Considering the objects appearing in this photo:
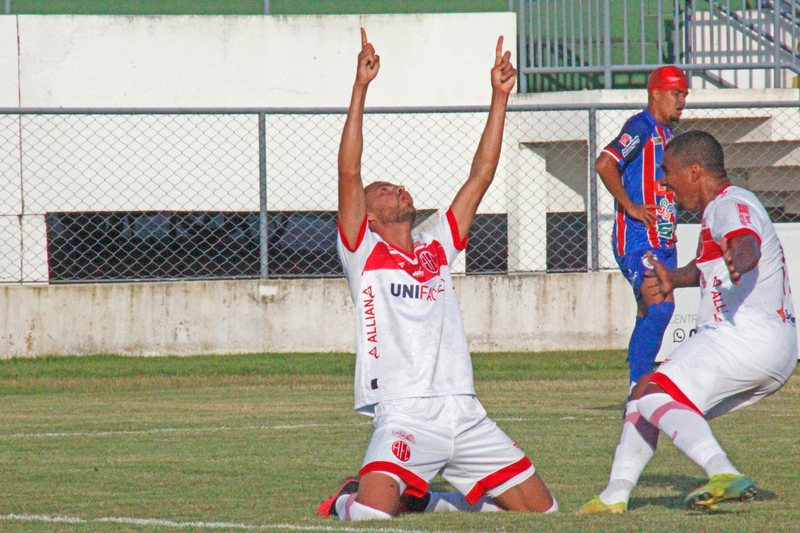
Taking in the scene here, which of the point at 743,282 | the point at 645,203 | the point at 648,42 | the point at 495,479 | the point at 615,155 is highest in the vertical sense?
the point at 648,42

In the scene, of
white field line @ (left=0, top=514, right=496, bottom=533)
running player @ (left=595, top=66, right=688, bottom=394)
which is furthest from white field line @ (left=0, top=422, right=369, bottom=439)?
white field line @ (left=0, top=514, right=496, bottom=533)

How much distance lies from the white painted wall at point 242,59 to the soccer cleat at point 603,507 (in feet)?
34.2

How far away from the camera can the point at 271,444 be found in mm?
6484

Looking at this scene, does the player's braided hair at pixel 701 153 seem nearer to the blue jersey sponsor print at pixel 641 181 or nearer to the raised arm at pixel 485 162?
the raised arm at pixel 485 162

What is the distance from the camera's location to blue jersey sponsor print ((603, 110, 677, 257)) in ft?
22.3

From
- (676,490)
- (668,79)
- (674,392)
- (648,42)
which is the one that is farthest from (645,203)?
(648,42)

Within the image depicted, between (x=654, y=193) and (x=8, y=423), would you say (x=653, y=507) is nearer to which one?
(x=654, y=193)

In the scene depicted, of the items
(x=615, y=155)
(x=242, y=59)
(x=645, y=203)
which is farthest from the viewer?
(x=242, y=59)

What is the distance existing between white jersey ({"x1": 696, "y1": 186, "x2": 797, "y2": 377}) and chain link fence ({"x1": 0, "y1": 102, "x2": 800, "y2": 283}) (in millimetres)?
6814

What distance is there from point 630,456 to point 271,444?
2690mm

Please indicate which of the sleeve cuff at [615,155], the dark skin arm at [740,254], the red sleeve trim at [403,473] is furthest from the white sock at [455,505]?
the sleeve cuff at [615,155]

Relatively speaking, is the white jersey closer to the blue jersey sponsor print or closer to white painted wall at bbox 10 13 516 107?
the blue jersey sponsor print

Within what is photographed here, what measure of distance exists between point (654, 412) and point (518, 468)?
647 millimetres

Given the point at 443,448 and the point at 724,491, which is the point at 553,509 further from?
the point at 724,491
